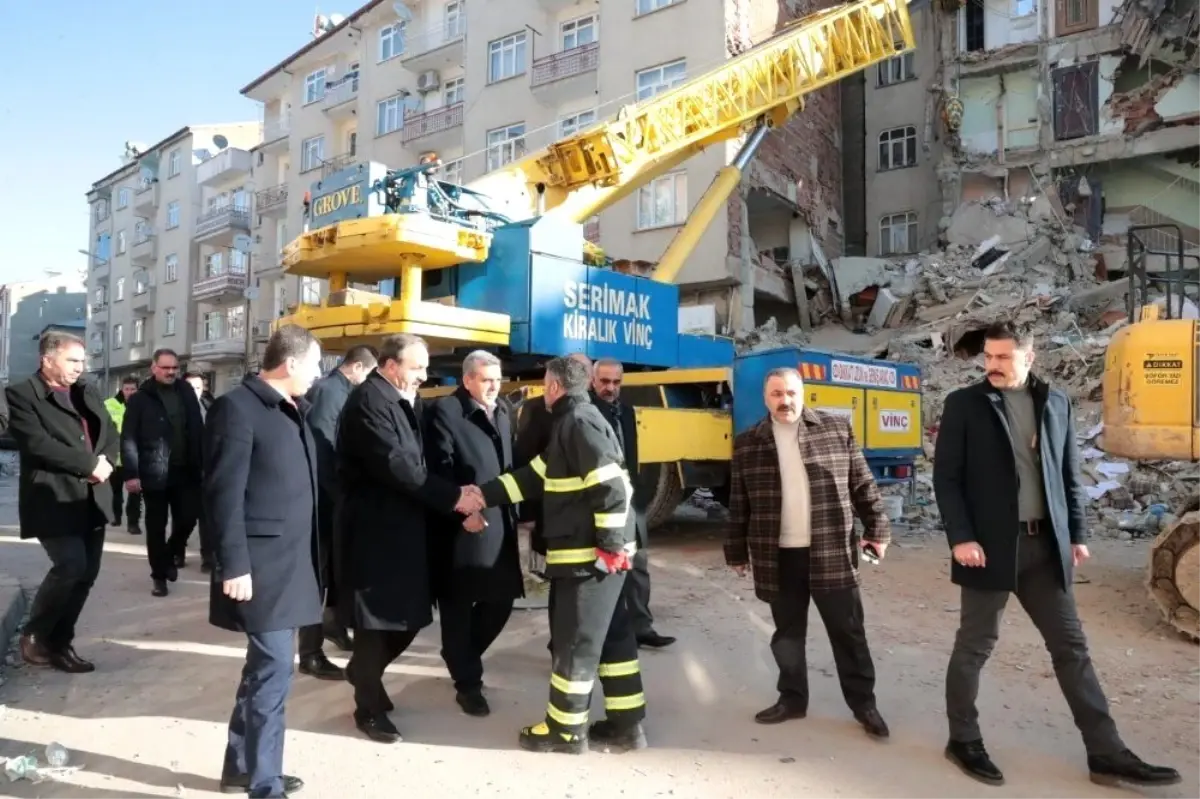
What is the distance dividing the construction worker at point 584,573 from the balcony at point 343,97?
92.8 feet

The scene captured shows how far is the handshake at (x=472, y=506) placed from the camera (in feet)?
12.5

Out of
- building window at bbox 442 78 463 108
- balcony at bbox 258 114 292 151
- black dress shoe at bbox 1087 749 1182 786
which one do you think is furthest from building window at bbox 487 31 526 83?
black dress shoe at bbox 1087 749 1182 786

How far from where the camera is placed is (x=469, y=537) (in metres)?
4.02

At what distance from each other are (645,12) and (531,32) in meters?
3.96

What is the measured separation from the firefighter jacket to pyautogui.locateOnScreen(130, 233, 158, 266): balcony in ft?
141

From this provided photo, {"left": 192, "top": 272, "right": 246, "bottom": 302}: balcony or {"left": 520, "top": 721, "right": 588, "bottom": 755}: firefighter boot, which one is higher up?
{"left": 192, "top": 272, "right": 246, "bottom": 302}: balcony

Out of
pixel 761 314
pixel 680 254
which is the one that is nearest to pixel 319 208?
pixel 680 254

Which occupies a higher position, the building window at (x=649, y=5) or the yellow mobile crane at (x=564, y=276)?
the building window at (x=649, y=5)

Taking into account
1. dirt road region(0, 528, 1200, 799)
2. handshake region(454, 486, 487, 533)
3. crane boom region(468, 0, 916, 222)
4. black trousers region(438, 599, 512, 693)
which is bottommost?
dirt road region(0, 528, 1200, 799)

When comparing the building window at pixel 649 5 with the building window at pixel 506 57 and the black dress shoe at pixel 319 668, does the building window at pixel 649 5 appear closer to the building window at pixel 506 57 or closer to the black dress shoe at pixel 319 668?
the building window at pixel 506 57

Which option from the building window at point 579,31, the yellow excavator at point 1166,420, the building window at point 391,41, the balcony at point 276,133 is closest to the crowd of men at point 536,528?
the yellow excavator at point 1166,420

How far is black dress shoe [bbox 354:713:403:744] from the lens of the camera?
374cm

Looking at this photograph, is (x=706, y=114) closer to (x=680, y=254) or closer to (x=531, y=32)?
(x=680, y=254)

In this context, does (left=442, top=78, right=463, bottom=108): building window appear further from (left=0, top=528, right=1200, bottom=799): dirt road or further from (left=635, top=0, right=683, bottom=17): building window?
(left=0, top=528, right=1200, bottom=799): dirt road
